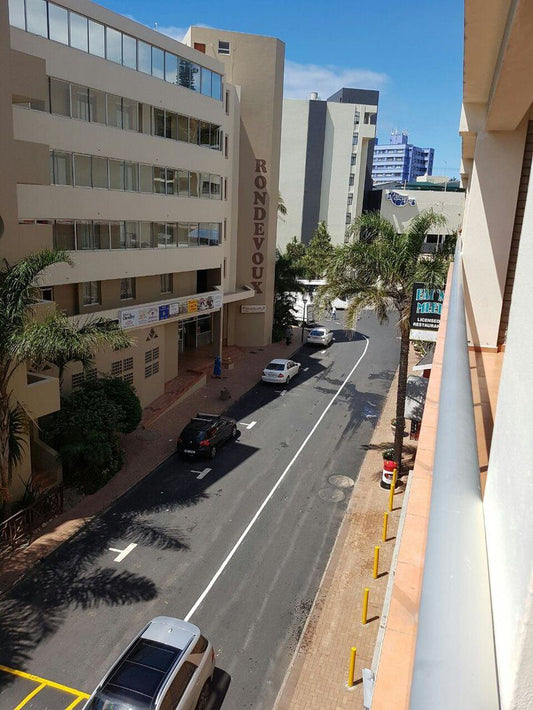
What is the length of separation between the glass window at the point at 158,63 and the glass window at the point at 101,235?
281 inches

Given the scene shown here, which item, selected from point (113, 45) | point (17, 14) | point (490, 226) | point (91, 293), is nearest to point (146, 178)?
point (113, 45)

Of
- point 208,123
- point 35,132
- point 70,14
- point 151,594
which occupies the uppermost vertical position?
point 70,14

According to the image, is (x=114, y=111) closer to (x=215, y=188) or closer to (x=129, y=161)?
(x=129, y=161)

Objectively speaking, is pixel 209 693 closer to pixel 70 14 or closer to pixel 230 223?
pixel 70 14

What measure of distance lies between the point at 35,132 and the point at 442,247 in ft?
45.8

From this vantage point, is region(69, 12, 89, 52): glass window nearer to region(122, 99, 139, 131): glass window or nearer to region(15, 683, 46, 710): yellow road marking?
region(122, 99, 139, 131): glass window

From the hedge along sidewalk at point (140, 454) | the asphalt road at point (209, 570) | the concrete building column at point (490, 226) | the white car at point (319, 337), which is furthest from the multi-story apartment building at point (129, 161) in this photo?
the concrete building column at point (490, 226)

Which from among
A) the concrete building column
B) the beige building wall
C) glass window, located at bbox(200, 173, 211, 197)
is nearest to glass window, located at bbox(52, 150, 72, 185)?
glass window, located at bbox(200, 173, 211, 197)

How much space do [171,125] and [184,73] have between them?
8.92 ft

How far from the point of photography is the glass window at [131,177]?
2322 centimetres

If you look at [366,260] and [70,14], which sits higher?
[70,14]

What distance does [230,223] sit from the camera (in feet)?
114

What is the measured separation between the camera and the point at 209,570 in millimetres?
14703

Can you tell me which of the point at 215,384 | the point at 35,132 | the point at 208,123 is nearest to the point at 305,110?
the point at 208,123
